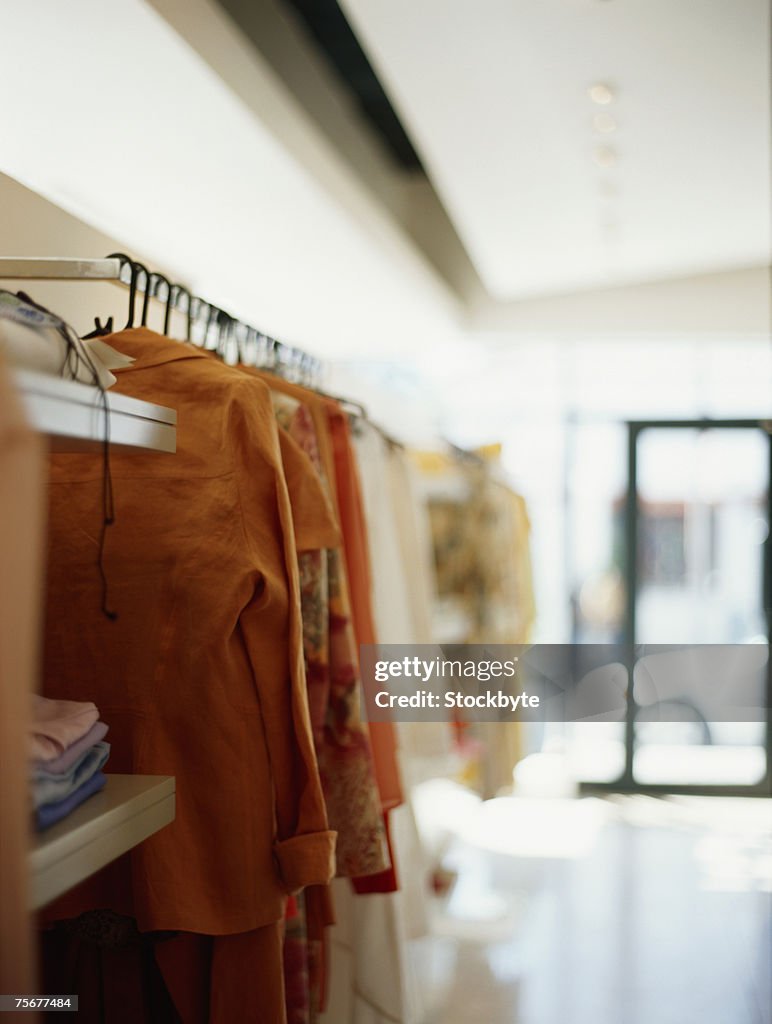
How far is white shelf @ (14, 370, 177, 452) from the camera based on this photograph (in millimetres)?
1053

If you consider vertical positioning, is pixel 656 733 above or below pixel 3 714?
below

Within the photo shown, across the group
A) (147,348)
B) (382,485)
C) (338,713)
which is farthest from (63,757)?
(382,485)

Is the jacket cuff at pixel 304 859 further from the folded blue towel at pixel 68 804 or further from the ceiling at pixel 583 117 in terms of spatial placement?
the ceiling at pixel 583 117

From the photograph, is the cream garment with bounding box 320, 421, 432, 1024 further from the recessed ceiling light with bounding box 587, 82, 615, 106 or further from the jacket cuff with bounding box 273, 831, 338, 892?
the recessed ceiling light with bounding box 587, 82, 615, 106

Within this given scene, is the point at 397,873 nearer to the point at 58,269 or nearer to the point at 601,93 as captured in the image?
the point at 58,269

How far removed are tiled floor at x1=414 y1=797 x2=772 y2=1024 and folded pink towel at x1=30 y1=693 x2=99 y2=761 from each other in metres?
2.48

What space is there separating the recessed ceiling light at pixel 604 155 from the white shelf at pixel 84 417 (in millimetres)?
2968

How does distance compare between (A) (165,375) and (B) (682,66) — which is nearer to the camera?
(A) (165,375)

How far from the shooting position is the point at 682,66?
313 cm

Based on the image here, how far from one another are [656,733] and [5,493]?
20.5ft

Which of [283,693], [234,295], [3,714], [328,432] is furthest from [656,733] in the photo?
[3,714]

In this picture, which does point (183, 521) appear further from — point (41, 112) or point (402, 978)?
point (41, 112)

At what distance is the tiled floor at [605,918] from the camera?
3.38 metres

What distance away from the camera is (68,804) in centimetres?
126
